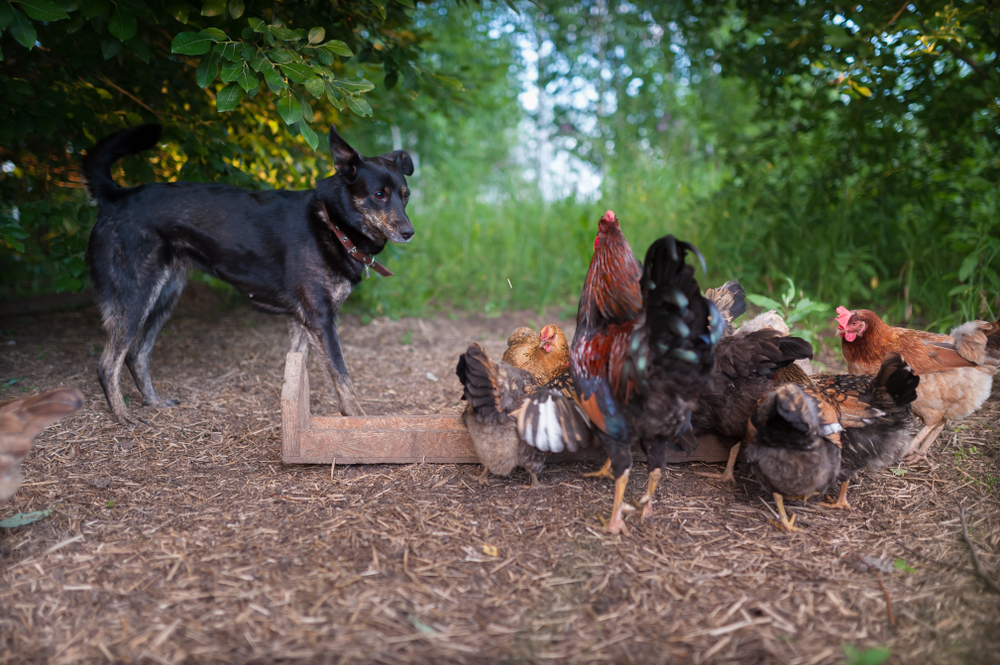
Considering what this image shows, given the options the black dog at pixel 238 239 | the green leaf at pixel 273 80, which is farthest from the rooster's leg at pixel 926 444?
the green leaf at pixel 273 80

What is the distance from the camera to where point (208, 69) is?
2.96 meters

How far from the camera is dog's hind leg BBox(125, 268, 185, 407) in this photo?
12.7 feet

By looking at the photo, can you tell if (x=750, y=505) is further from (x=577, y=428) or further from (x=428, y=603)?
(x=428, y=603)

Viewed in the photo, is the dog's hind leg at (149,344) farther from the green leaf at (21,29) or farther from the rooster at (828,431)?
the rooster at (828,431)

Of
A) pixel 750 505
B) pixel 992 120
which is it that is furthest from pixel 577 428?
pixel 992 120

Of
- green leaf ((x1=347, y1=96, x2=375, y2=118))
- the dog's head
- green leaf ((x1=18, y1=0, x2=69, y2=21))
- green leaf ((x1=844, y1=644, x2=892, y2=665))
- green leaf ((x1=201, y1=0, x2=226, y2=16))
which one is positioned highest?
green leaf ((x1=201, y1=0, x2=226, y2=16))

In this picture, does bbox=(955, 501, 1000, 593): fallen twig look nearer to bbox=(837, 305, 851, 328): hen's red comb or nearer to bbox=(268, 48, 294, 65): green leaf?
bbox=(837, 305, 851, 328): hen's red comb

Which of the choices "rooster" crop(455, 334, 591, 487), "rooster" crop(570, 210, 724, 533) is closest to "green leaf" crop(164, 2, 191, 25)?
"rooster" crop(455, 334, 591, 487)

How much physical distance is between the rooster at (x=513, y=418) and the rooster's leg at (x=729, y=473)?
0.80 meters

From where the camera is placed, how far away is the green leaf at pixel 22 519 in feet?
7.99

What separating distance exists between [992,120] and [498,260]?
493 centimetres

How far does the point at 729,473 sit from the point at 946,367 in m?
1.37

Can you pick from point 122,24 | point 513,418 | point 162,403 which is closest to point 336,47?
point 122,24

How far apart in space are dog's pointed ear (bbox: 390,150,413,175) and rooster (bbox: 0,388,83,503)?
229 centimetres
